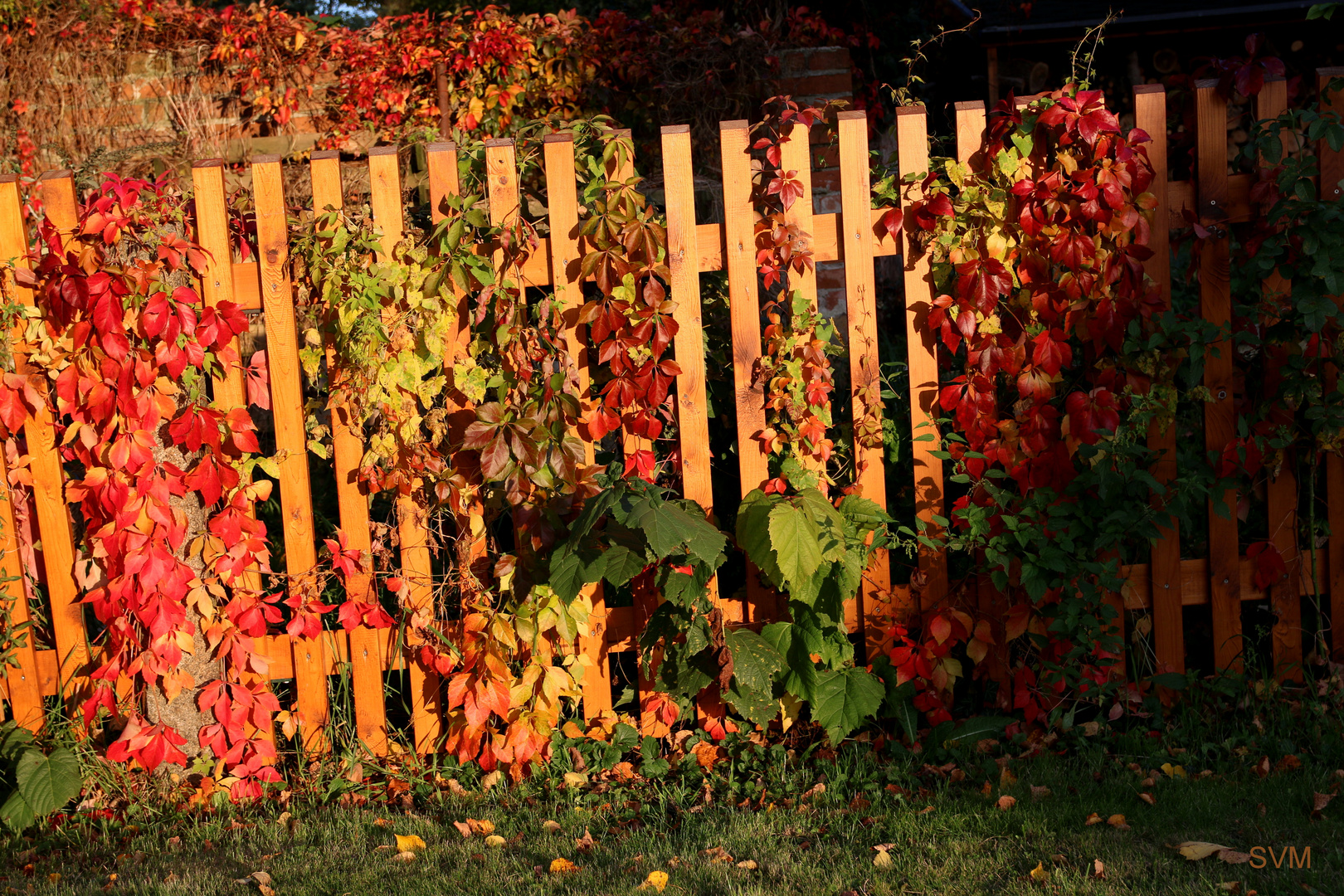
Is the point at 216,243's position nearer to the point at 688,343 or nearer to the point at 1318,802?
the point at 688,343

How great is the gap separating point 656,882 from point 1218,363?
84.1 inches

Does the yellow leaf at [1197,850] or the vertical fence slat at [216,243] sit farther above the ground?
the vertical fence slat at [216,243]

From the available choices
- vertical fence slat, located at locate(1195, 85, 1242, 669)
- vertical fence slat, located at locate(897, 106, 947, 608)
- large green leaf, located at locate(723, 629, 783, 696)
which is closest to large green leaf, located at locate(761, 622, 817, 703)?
large green leaf, located at locate(723, 629, 783, 696)

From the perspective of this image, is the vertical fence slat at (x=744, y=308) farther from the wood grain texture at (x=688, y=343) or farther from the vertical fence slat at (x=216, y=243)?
the vertical fence slat at (x=216, y=243)

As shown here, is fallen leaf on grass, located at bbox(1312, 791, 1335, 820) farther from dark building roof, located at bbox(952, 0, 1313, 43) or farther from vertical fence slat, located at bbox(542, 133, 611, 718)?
dark building roof, located at bbox(952, 0, 1313, 43)

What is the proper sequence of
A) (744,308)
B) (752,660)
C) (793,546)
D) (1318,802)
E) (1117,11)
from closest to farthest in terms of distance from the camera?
(1318,802)
(793,546)
(752,660)
(744,308)
(1117,11)

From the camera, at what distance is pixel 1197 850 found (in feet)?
7.70

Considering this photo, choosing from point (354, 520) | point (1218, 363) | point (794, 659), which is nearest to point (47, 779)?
point (354, 520)

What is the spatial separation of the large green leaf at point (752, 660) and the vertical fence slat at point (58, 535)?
1888 mm

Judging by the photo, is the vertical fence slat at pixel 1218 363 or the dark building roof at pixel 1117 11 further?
the dark building roof at pixel 1117 11

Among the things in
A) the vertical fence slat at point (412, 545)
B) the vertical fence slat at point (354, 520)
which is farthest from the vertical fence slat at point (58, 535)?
the vertical fence slat at point (412, 545)

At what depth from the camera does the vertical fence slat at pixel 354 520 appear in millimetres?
2875

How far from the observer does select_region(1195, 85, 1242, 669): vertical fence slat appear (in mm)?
2934

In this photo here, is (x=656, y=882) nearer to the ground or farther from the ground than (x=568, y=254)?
nearer to the ground
